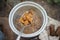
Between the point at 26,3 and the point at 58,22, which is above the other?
the point at 26,3

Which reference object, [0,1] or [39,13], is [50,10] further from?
[0,1]

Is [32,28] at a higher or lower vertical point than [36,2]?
lower

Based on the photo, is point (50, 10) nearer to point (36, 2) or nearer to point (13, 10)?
point (36, 2)

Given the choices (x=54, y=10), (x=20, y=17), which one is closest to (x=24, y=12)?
(x=20, y=17)

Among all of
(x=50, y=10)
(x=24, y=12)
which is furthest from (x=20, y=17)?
(x=50, y=10)

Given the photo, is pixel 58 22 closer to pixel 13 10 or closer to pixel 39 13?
→ pixel 39 13

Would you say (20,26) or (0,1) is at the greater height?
(0,1)
